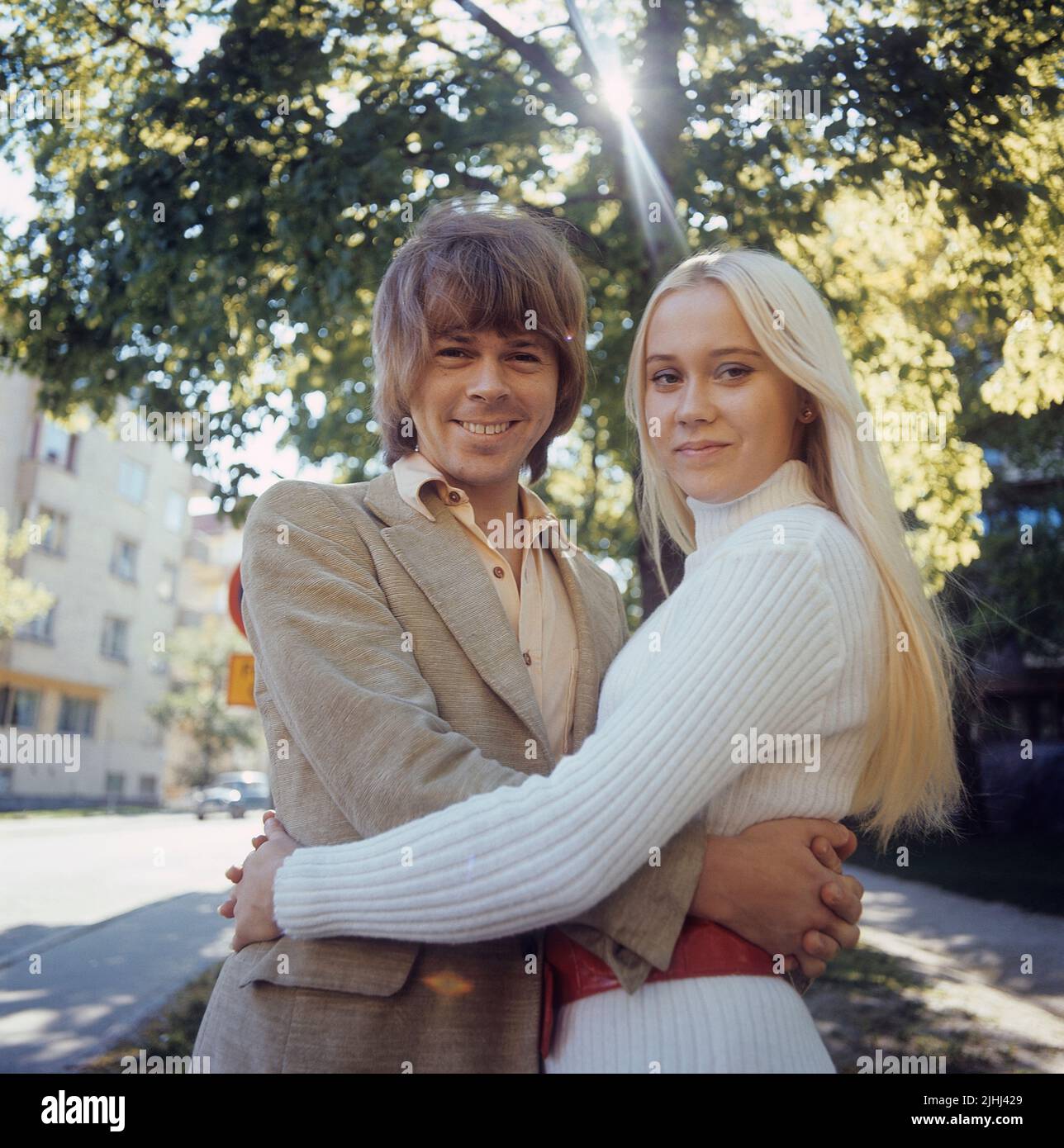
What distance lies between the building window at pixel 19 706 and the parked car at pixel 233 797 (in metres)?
6.14

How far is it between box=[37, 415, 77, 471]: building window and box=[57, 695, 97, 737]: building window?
8.39 meters

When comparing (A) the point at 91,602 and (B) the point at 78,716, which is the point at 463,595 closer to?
(A) the point at 91,602

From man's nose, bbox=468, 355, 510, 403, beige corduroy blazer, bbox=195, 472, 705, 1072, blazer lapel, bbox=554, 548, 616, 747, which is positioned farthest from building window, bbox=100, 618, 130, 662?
beige corduroy blazer, bbox=195, 472, 705, 1072

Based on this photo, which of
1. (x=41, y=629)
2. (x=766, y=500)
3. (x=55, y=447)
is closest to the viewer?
(x=766, y=500)

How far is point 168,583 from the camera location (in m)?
45.2

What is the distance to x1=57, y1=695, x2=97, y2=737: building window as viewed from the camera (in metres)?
38.9

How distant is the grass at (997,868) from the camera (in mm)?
12953

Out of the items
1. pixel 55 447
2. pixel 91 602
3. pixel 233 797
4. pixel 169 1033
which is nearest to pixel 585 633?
pixel 169 1033

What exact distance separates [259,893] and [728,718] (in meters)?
0.86

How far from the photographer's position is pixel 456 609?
2064mm

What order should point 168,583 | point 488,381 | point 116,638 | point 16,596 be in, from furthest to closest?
point 168,583 < point 116,638 < point 16,596 < point 488,381

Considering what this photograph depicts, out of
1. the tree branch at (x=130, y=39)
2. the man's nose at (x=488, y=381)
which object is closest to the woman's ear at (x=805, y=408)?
the man's nose at (x=488, y=381)
